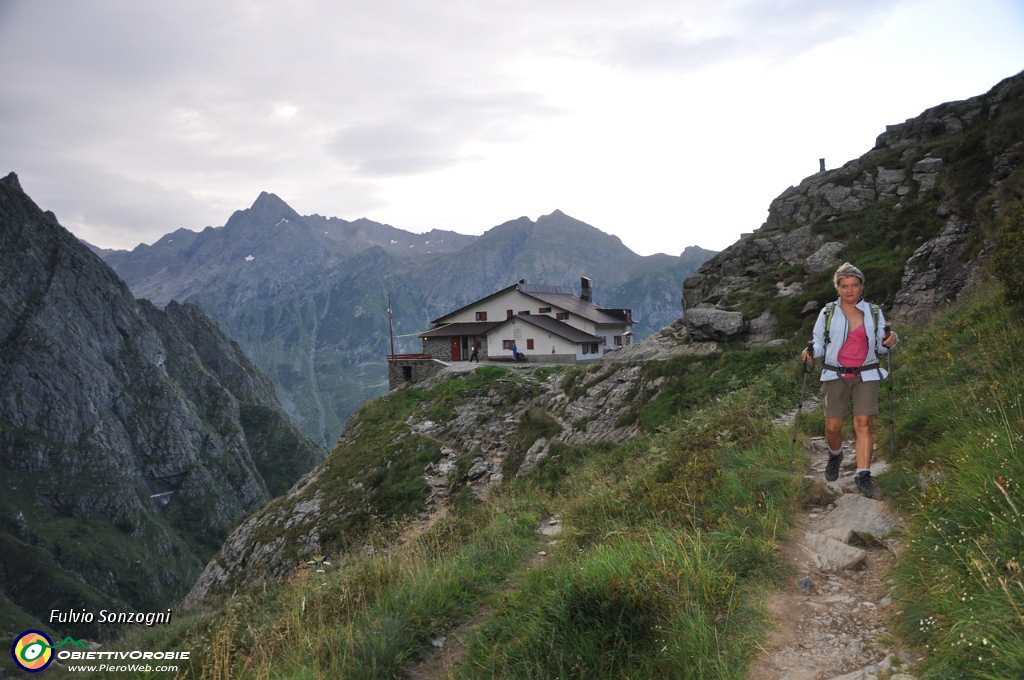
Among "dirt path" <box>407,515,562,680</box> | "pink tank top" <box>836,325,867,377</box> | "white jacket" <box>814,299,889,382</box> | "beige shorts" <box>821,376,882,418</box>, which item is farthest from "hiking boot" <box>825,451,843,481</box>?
"dirt path" <box>407,515,562,680</box>

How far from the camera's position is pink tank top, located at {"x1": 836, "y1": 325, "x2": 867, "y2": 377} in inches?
307

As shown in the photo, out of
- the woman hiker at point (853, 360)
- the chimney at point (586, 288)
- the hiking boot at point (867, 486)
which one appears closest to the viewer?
the hiking boot at point (867, 486)

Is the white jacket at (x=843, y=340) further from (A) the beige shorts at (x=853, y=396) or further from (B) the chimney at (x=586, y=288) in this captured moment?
(B) the chimney at (x=586, y=288)

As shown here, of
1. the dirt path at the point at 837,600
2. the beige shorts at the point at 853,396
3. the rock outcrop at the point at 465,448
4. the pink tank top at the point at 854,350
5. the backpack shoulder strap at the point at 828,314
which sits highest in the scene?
the backpack shoulder strap at the point at 828,314

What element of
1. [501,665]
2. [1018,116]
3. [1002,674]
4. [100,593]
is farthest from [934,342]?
[100,593]

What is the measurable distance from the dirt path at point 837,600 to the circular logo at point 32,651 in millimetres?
9797

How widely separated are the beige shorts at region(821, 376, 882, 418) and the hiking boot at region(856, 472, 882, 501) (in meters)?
0.86

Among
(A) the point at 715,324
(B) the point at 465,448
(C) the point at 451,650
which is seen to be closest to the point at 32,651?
(C) the point at 451,650

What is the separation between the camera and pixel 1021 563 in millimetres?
4051

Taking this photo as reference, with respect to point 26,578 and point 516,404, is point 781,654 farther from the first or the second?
point 26,578

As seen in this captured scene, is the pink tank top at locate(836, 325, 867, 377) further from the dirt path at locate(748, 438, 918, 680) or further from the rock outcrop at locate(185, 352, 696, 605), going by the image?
the rock outcrop at locate(185, 352, 696, 605)

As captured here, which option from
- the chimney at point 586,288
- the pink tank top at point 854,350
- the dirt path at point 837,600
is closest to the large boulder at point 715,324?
the pink tank top at point 854,350

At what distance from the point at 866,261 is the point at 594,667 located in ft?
99.7

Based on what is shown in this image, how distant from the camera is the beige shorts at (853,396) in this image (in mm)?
7668
